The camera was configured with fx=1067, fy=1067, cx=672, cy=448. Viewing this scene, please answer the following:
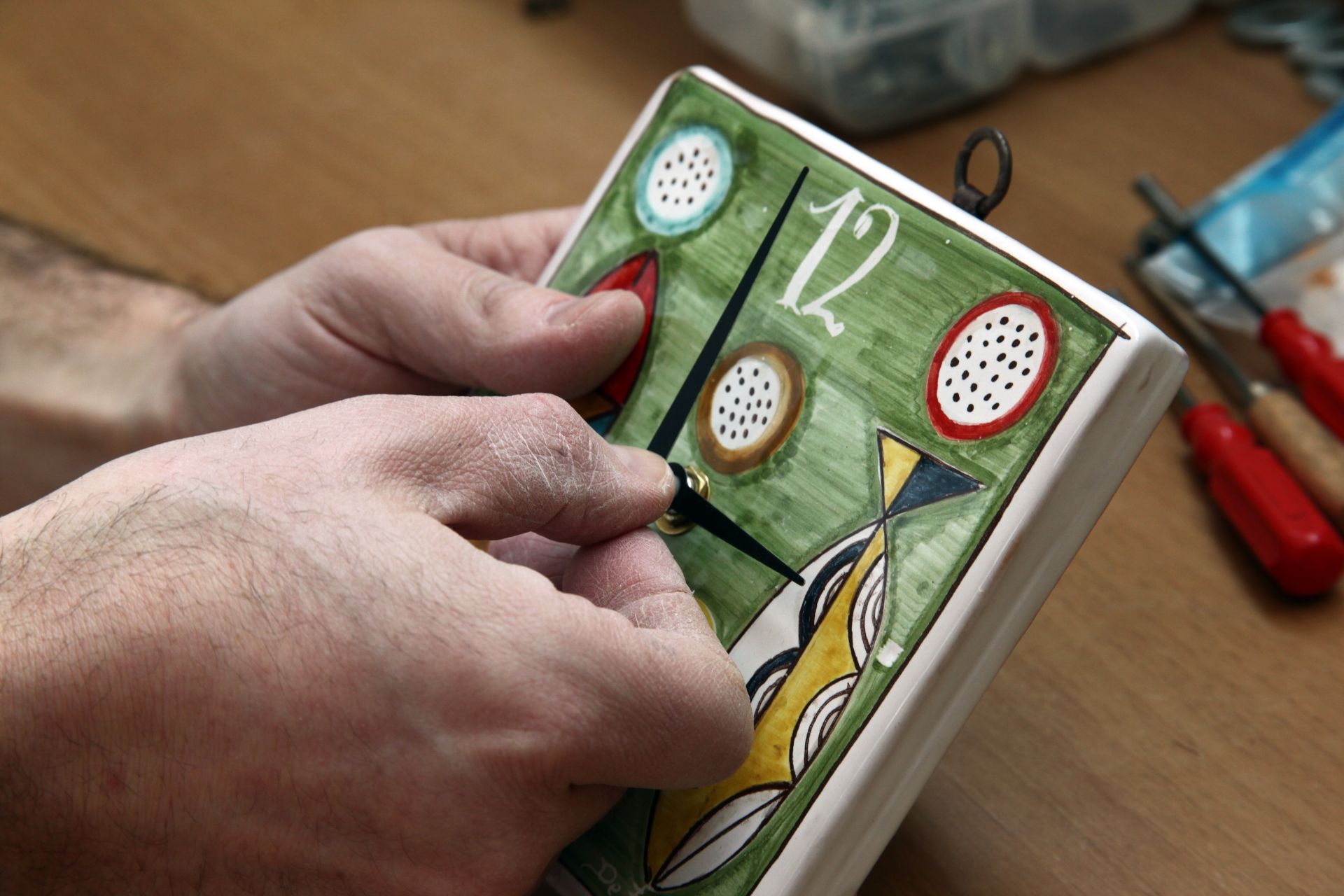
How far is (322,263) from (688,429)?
1.16 feet

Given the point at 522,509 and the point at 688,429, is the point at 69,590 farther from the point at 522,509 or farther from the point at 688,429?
the point at 688,429

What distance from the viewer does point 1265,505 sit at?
2.44 feet

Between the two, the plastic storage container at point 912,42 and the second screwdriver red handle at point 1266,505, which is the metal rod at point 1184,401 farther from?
the plastic storage container at point 912,42

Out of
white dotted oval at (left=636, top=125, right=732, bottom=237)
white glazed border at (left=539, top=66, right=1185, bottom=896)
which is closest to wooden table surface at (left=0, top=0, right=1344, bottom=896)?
white glazed border at (left=539, top=66, right=1185, bottom=896)

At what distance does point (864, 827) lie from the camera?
1.75 feet

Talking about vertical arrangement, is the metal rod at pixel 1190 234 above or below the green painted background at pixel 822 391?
above

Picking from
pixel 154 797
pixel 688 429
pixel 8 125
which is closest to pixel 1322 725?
pixel 688 429

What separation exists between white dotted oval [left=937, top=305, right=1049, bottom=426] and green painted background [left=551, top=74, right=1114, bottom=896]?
0.01 metres

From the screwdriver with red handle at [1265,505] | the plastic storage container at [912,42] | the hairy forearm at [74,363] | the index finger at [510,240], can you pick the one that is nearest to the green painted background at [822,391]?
the index finger at [510,240]

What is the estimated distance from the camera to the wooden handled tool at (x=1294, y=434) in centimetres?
75

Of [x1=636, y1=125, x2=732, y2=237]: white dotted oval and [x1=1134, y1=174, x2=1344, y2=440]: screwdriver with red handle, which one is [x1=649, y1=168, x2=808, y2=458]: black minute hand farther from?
[x1=1134, y1=174, x2=1344, y2=440]: screwdriver with red handle

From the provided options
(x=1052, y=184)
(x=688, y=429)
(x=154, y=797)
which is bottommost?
(x=154, y=797)

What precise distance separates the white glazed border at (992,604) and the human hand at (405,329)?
27 centimetres

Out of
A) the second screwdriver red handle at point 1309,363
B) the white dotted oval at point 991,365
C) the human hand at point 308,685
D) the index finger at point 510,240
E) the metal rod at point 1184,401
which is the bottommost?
the human hand at point 308,685
